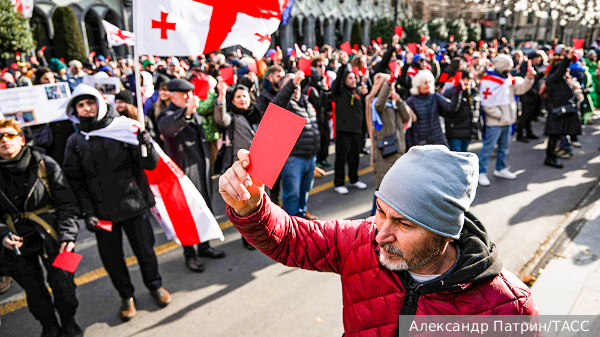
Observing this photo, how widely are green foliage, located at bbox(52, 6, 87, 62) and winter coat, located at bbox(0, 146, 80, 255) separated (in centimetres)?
2018

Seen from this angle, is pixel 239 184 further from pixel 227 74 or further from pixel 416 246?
pixel 227 74

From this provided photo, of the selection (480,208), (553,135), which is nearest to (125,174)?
(480,208)

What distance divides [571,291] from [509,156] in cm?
496

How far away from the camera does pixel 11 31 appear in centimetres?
1356

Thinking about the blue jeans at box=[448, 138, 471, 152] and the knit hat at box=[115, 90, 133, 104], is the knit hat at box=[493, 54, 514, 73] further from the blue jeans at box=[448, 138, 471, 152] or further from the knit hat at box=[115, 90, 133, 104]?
the knit hat at box=[115, 90, 133, 104]

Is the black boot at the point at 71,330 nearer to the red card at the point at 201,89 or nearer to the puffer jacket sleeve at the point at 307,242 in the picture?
the red card at the point at 201,89

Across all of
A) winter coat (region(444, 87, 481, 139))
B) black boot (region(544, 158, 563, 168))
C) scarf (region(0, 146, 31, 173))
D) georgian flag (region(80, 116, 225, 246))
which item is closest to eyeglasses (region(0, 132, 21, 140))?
scarf (region(0, 146, 31, 173))

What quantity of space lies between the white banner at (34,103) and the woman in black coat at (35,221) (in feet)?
8.76

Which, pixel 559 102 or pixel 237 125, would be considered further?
pixel 559 102

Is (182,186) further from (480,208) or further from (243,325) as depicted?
(480,208)

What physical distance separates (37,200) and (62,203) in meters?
→ 0.16

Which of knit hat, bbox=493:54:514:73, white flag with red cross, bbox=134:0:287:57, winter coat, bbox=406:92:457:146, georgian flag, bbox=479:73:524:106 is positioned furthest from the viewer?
georgian flag, bbox=479:73:524:106

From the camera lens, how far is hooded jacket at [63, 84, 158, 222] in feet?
10.0

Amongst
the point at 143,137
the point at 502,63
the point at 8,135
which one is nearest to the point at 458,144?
the point at 502,63
